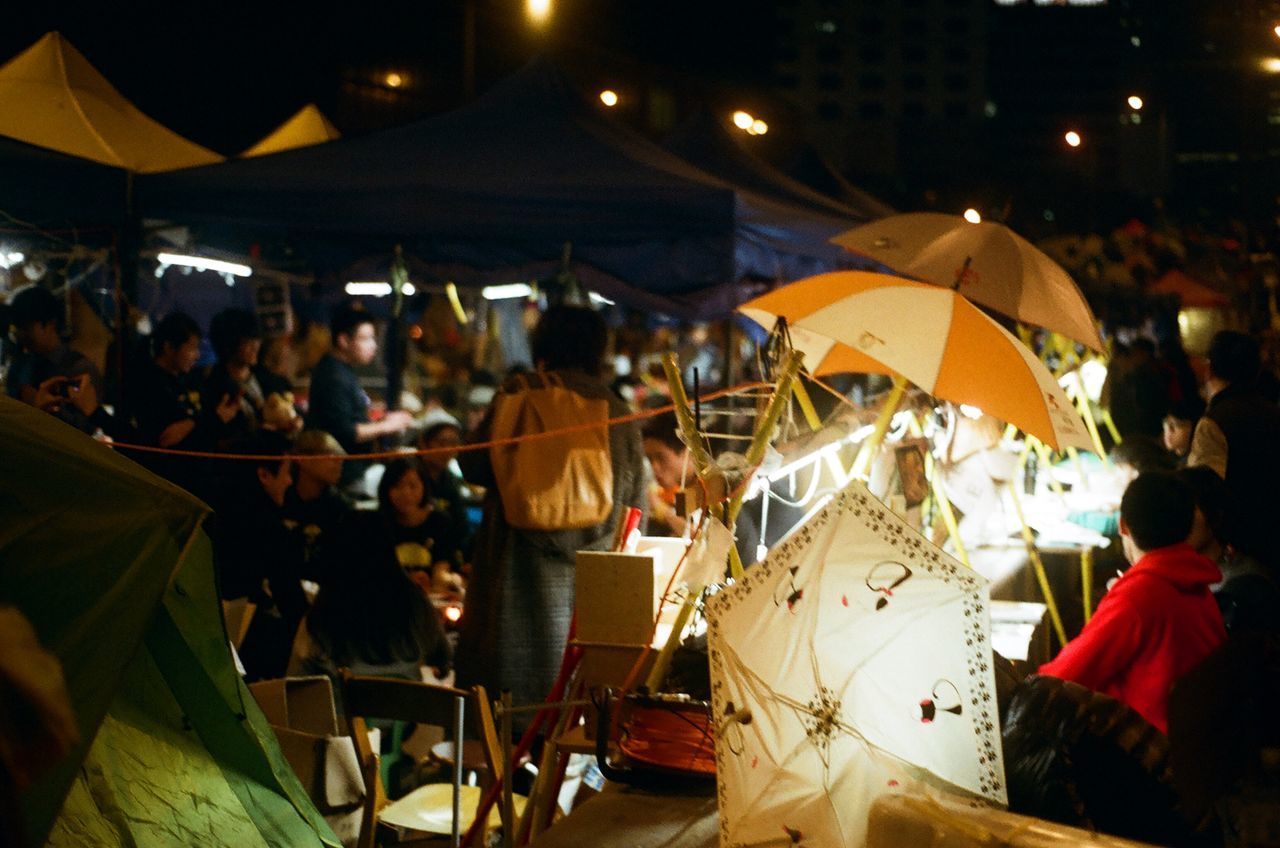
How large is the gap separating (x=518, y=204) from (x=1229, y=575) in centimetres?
399

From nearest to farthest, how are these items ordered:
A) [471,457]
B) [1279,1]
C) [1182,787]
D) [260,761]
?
[1182,787] → [260,761] → [471,457] → [1279,1]

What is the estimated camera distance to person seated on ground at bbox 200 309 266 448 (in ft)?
23.4

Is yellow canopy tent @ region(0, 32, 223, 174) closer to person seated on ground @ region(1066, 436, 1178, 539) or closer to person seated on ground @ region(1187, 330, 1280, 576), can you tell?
person seated on ground @ region(1066, 436, 1178, 539)

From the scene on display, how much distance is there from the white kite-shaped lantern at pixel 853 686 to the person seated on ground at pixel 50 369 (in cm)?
479

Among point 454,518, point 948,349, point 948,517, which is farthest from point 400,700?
point 454,518

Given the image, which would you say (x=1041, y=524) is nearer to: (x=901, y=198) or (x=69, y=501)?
(x=69, y=501)

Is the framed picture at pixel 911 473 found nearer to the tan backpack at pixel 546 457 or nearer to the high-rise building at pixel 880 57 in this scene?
the tan backpack at pixel 546 457

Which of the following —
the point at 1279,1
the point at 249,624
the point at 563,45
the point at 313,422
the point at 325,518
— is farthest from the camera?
the point at 563,45

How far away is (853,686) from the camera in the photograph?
2.87 metres

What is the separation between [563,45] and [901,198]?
1342 centimetres

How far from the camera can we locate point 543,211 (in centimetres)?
704

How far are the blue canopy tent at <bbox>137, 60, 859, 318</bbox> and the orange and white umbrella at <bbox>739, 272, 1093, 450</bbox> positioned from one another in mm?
2894

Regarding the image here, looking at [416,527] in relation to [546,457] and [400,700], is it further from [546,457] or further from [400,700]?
[400,700]

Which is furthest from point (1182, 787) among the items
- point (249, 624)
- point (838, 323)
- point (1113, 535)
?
point (1113, 535)
